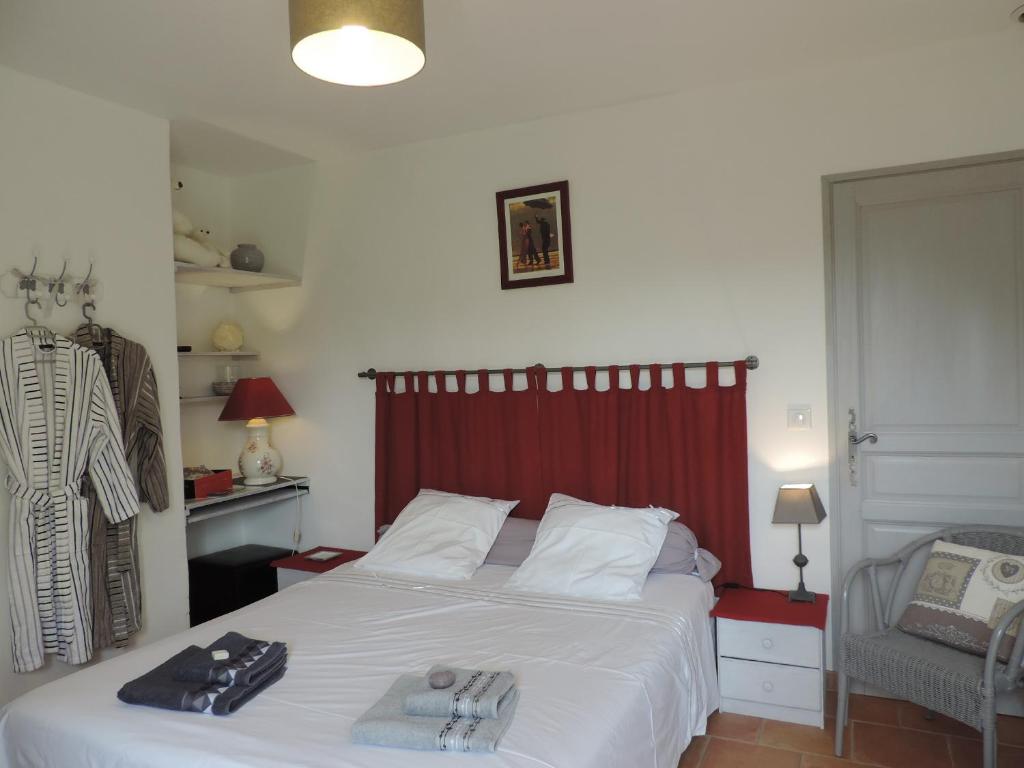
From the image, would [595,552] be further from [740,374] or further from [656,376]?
→ [740,374]

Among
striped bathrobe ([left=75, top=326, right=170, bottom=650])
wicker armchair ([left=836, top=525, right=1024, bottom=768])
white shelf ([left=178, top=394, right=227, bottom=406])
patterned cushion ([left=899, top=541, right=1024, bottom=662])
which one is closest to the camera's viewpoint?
wicker armchair ([left=836, top=525, right=1024, bottom=768])

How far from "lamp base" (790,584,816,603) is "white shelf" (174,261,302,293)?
293 centimetres

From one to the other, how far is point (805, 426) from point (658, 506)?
27.5 inches

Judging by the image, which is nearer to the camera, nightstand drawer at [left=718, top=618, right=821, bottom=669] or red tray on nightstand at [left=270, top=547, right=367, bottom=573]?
nightstand drawer at [left=718, top=618, right=821, bottom=669]

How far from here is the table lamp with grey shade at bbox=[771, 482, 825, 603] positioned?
112 inches

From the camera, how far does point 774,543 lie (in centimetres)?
314

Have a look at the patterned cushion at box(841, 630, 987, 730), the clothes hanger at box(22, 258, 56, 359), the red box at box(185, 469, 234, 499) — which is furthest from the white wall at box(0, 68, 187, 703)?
the patterned cushion at box(841, 630, 987, 730)

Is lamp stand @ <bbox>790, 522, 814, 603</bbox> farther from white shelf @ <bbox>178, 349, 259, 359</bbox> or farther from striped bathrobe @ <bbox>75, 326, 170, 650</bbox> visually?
white shelf @ <bbox>178, 349, 259, 359</bbox>

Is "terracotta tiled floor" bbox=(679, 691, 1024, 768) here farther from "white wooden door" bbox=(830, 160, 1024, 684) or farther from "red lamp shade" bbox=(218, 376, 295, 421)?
"red lamp shade" bbox=(218, 376, 295, 421)

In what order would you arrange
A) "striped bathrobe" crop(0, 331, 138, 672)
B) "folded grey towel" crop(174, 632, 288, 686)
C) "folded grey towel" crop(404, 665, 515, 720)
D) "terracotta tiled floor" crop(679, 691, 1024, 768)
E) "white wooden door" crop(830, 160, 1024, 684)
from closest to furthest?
"folded grey towel" crop(404, 665, 515, 720) → "folded grey towel" crop(174, 632, 288, 686) → "terracotta tiled floor" crop(679, 691, 1024, 768) → "striped bathrobe" crop(0, 331, 138, 672) → "white wooden door" crop(830, 160, 1024, 684)

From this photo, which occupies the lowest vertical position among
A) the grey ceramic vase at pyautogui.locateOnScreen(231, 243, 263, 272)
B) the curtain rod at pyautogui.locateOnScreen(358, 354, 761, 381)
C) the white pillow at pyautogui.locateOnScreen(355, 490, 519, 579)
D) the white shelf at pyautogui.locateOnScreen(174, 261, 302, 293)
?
the white pillow at pyautogui.locateOnScreen(355, 490, 519, 579)

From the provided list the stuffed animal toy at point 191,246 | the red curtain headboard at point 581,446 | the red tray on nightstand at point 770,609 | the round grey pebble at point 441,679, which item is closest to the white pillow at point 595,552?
the red curtain headboard at point 581,446

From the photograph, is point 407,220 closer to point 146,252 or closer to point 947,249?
point 146,252

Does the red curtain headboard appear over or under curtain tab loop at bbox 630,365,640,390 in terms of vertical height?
under
